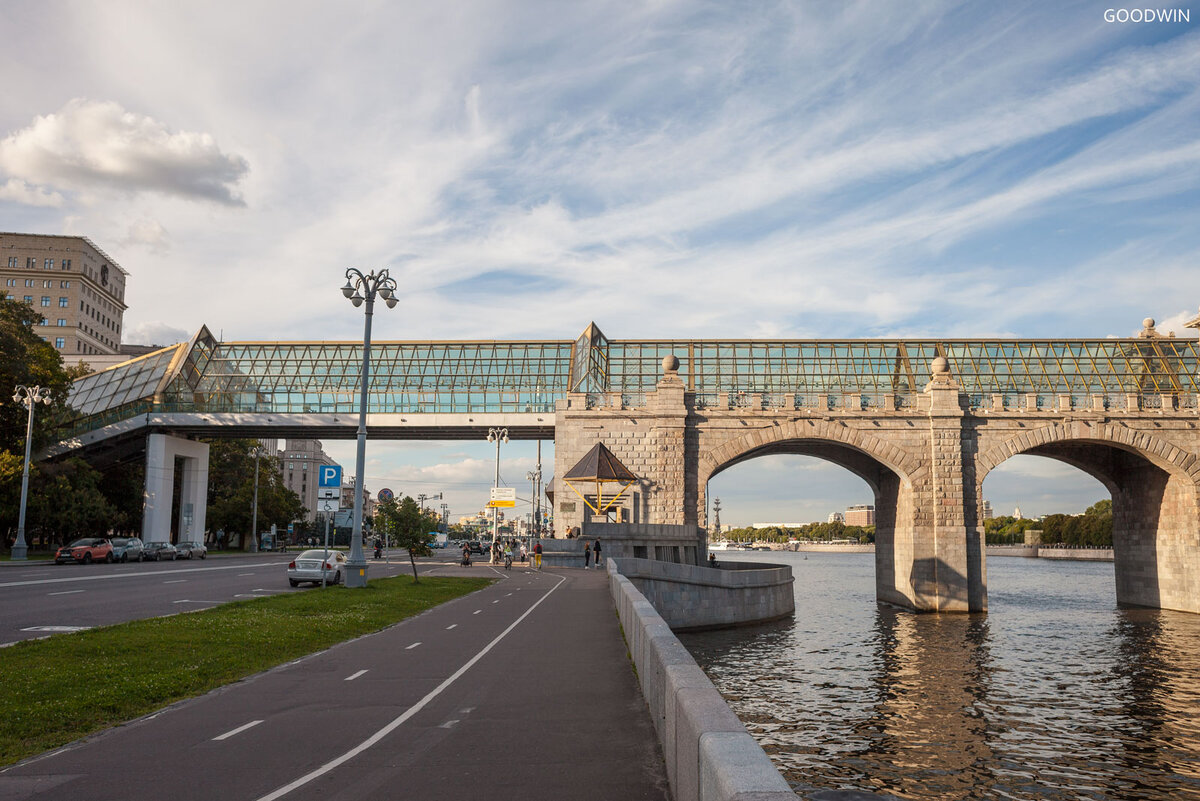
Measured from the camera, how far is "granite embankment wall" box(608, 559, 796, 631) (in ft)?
111

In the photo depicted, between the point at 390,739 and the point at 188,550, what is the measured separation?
5632cm

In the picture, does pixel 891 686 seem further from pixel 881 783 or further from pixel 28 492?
pixel 28 492

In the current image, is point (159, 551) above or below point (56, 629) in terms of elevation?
below

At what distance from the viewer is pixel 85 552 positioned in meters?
45.1

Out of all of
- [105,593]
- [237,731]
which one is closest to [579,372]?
[105,593]

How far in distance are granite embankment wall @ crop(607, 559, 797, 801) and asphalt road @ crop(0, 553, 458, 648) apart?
43.4ft

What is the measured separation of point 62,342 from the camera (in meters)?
119

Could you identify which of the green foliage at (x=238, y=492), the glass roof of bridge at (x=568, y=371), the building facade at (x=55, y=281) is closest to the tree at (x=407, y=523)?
the glass roof of bridge at (x=568, y=371)

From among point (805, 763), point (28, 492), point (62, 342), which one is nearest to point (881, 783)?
point (805, 763)

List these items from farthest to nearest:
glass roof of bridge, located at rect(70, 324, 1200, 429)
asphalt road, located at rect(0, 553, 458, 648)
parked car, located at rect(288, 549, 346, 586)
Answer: glass roof of bridge, located at rect(70, 324, 1200, 429), parked car, located at rect(288, 549, 346, 586), asphalt road, located at rect(0, 553, 458, 648)

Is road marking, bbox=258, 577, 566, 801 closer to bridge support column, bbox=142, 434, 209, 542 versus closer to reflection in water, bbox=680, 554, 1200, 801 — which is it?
reflection in water, bbox=680, 554, 1200, 801

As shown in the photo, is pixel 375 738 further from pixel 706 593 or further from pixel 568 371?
pixel 568 371

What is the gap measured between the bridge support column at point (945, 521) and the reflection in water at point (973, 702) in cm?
267

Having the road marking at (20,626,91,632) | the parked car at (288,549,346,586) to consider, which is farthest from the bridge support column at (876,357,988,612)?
the road marking at (20,626,91,632)
